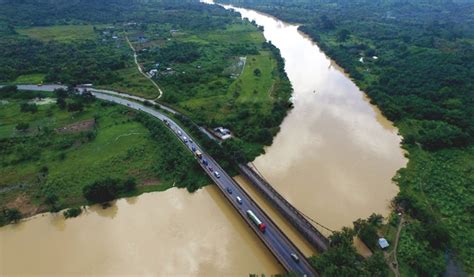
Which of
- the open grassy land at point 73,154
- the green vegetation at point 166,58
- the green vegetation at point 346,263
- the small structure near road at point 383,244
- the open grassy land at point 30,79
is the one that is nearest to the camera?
the green vegetation at point 346,263

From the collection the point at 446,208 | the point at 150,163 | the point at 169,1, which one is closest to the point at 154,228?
the point at 150,163

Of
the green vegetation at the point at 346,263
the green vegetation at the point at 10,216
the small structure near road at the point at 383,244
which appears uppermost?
the green vegetation at the point at 346,263

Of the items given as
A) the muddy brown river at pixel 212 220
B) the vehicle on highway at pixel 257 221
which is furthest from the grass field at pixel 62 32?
the vehicle on highway at pixel 257 221

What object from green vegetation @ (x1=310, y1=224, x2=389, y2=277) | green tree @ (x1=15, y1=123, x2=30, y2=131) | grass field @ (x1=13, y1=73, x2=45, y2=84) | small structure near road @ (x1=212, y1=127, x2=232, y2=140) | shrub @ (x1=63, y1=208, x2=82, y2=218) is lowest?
grass field @ (x1=13, y1=73, x2=45, y2=84)

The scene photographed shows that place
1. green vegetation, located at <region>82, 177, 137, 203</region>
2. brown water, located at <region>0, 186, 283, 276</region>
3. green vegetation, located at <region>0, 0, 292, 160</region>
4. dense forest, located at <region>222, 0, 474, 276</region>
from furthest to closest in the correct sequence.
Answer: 1. green vegetation, located at <region>0, 0, 292, 160</region>
2. green vegetation, located at <region>82, 177, 137, 203</region>
3. dense forest, located at <region>222, 0, 474, 276</region>
4. brown water, located at <region>0, 186, 283, 276</region>

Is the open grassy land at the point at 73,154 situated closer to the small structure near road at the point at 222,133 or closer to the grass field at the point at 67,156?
the grass field at the point at 67,156

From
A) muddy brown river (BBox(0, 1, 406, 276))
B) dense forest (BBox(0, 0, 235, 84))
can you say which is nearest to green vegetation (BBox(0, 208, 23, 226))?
muddy brown river (BBox(0, 1, 406, 276))

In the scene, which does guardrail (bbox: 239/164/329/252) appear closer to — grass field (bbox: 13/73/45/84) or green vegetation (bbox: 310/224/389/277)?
green vegetation (bbox: 310/224/389/277)
